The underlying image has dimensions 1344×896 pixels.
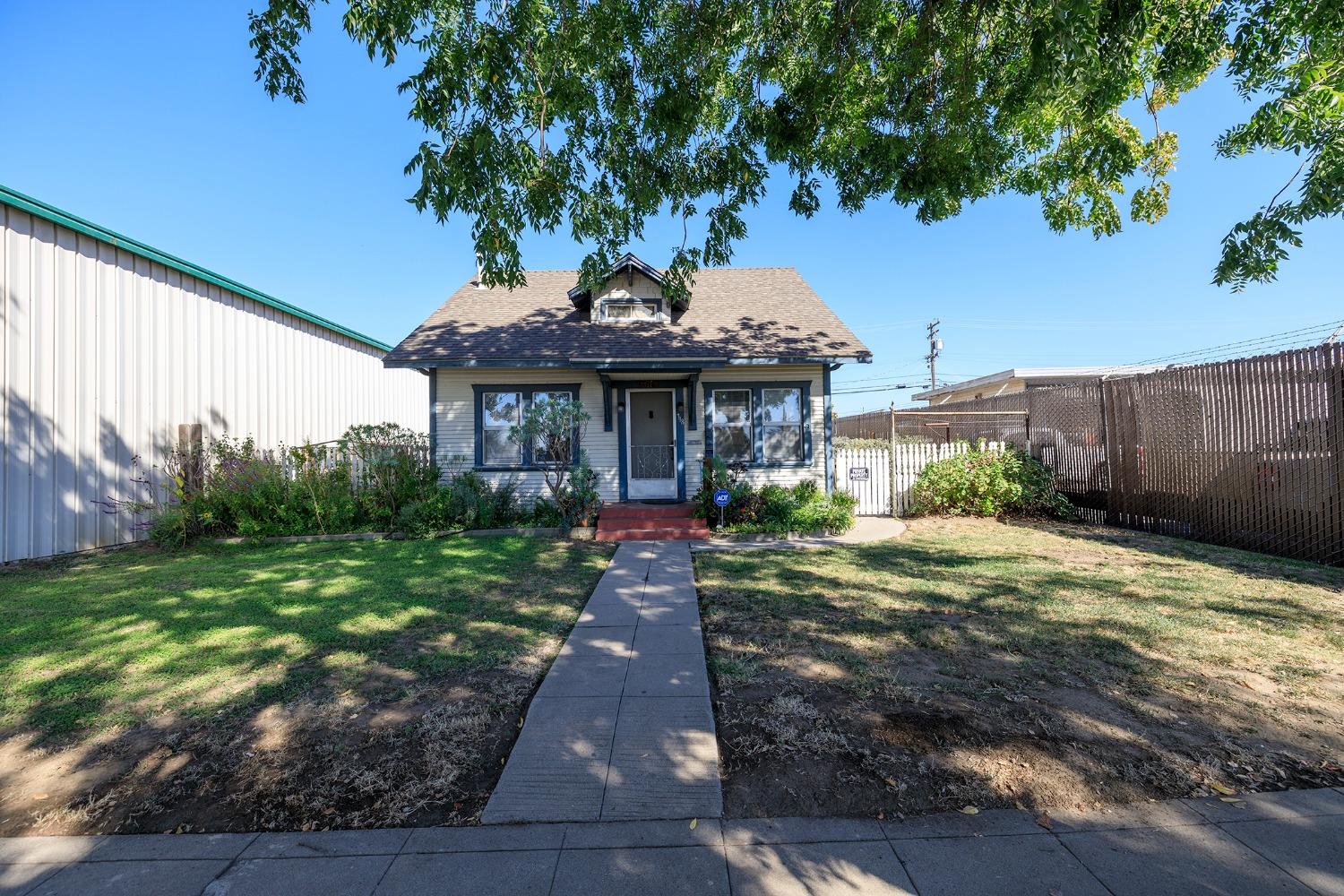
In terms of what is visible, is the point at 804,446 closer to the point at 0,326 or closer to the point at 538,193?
the point at 538,193

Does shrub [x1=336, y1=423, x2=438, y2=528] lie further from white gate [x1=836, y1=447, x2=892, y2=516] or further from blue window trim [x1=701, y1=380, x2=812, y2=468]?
white gate [x1=836, y1=447, x2=892, y2=516]

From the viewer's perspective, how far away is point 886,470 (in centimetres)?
1161

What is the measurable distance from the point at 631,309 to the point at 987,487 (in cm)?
817

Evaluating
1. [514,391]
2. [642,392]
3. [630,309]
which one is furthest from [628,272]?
[514,391]

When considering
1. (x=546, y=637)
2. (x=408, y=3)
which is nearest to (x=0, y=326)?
(x=408, y=3)

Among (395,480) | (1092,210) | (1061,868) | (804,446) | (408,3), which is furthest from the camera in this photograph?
(804,446)

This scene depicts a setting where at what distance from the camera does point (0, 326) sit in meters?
7.72

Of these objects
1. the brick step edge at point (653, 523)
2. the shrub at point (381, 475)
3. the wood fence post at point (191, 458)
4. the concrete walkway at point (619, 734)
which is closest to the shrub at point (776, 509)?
the brick step edge at point (653, 523)

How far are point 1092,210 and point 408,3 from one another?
8155 millimetres

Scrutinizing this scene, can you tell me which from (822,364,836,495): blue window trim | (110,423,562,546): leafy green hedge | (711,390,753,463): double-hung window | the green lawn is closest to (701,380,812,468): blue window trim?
(711,390,753,463): double-hung window

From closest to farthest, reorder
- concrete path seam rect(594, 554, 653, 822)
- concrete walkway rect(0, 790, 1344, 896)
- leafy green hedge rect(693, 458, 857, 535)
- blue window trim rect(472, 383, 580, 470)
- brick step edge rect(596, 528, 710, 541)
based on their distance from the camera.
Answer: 1. concrete walkway rect(0, 790, 1344, 896)
2. concrete path seam rect(594, 554, 653, 822)
3. brick step edge rect(596, 528, 710, 541)
4. leafy green hedge rect(693, 458, 857, 535)
5. blue window trim rect(472, 383, 580, 470)

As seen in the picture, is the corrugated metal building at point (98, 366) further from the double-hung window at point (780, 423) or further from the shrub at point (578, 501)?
the double-hung window at point (780, 423)

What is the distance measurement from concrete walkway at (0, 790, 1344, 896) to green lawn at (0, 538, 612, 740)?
140 cm

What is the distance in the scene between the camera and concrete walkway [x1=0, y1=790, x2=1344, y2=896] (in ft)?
6.73
